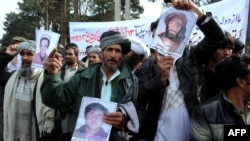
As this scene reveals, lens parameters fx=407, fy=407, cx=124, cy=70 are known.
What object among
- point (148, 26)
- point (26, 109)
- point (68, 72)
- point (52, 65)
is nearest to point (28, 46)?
point (26, 109)

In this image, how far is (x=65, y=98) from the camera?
2609 millimetres

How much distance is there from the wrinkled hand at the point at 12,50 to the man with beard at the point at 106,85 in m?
1.58

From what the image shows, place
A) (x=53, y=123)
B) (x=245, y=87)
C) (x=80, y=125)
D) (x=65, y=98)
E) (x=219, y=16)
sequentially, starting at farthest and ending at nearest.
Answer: (x=219, y=16) < (x=53, y=123) < (x=65, y=98) < (x=80, y=125) < (x=245, y=87)

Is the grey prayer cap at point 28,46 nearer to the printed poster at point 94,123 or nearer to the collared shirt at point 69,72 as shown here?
the collared shirt at point 69,72

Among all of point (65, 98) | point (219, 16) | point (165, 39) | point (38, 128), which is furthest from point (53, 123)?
point (219, 16)

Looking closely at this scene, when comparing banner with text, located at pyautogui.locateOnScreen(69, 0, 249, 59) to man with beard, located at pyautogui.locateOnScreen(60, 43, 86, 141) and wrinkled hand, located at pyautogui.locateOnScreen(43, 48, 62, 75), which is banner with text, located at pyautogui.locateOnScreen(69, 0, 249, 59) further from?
wrinkled hand, located at pyautogui.locateOnScreen(43, 48, 62, 75)

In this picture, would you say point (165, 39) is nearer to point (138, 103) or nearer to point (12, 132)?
point (138, 103)

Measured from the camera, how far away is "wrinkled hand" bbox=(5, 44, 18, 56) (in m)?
4.05

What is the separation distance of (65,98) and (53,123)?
1.40 metres

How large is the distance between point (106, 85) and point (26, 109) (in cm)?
162

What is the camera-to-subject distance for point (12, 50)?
4.10 m

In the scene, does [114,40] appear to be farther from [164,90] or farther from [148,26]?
[148,26]

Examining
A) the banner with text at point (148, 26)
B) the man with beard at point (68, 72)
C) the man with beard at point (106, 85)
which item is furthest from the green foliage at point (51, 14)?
the man with beard at point (106, 85)

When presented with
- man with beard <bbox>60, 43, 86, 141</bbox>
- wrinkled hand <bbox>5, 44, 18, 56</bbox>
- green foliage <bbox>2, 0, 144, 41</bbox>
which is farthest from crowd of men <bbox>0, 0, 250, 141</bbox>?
green foliage <bbox>2, 0, 144, 41</bbox>
